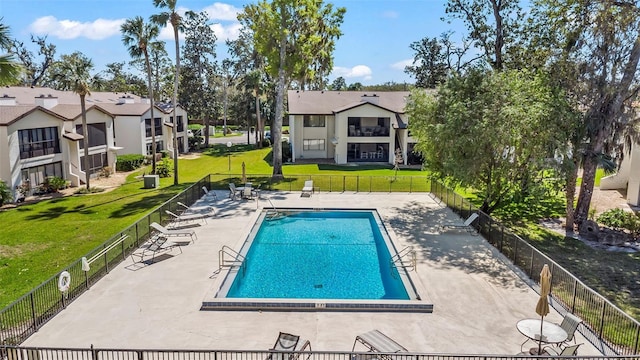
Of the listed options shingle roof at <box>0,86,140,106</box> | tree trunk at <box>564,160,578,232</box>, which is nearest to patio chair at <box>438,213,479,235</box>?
tree trunk at <box>564,160,578,232</box>

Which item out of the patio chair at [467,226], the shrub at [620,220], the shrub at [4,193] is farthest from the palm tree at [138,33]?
the shrub at [620,220]

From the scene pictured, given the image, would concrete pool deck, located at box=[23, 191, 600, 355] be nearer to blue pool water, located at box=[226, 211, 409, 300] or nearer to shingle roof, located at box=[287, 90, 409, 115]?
blue pool water, located at box=[226, 211, 409, 300]

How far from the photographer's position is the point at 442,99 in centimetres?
2153

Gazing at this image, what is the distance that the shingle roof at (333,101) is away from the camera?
44156mm

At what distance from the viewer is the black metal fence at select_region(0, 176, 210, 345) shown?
10852mm

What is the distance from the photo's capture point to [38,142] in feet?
98.5

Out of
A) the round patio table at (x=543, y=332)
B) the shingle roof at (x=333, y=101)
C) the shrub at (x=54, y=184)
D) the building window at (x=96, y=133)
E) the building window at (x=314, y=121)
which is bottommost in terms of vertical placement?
the round patio table at (x=543, y=332)

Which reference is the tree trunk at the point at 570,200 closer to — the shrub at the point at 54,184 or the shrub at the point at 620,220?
the shrub at the point at 620,220

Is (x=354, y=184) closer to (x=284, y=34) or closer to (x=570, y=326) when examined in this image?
(x=284, y=34)

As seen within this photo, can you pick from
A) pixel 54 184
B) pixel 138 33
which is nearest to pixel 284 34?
pixel 138 33

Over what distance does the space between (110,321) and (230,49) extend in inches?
2594

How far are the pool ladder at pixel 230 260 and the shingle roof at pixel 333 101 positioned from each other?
90.2ft

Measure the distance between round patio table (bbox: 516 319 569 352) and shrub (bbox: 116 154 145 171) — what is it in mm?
37251

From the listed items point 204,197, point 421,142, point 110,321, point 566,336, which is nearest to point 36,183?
point 204,197
